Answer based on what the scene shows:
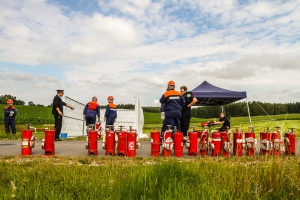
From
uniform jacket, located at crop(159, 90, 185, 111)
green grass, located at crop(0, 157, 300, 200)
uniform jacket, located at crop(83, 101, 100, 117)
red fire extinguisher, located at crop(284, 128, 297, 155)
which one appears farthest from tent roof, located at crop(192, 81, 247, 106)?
green grass, located at crop(0, 157, 300, 200)

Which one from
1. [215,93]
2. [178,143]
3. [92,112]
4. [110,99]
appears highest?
[215,93]

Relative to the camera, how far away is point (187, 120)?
1062 cm

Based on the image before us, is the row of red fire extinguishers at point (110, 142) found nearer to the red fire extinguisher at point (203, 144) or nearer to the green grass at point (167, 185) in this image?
the red fire extinguisher at point (203, 144)

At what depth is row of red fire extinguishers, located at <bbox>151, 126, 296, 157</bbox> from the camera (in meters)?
7.79

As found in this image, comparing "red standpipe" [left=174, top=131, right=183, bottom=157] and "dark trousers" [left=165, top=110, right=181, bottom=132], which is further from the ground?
"dark trousers" [left=165, top=110, right=181, bottom=132]

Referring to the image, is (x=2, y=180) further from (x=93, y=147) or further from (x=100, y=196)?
(x=93, y=147)

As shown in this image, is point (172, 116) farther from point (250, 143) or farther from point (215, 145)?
point (250, 143)

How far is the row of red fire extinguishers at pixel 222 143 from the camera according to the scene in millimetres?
7789

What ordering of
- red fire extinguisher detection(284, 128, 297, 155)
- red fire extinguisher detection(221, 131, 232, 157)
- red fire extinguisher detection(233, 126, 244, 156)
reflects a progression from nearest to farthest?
red fire extinguisher detection(221, 131, 232, 157) → red fire extinguisher detection(233, 126, 244, 156) → red fire extinguisher detection(284, 128, 297, 155)

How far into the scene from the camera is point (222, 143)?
7926mm

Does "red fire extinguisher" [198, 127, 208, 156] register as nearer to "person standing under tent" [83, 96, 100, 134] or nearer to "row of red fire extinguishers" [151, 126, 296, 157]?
"row of red fire extinguishers" [151, 126, 296, 157]

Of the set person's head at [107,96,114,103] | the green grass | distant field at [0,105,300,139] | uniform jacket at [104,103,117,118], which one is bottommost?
the green grass

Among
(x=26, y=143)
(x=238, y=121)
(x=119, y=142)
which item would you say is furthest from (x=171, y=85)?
(x=238, y=121)

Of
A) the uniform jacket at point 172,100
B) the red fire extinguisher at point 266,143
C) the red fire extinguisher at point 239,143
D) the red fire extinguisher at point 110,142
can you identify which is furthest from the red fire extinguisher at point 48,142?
the red fire extinguisher at point 266,143
